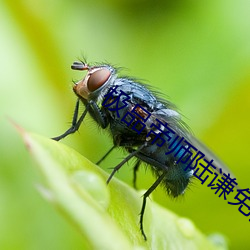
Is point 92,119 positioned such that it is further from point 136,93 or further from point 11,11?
point 11,11

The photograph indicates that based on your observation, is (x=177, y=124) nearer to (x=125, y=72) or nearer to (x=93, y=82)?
(x=93, y=82)

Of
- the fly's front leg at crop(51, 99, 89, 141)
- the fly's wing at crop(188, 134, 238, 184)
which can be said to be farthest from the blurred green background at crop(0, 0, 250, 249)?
the fly's front leg at crop(51, 99, 89, 141)

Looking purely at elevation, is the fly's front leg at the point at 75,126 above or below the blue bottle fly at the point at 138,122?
below

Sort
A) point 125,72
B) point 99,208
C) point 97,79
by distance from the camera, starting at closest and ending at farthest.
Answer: point 99,208, point 97,79, point 125,72

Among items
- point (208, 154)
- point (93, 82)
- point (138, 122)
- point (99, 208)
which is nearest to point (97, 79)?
point (93, 82)

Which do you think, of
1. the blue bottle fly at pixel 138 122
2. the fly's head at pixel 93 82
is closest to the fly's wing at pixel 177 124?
the blue bottle fly at pixel 138 122

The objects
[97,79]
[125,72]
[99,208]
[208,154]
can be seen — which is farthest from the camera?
[125,72]

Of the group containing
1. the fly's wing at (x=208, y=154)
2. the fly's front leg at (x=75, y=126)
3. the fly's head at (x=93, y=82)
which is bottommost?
the fly's front leg at (x=75, y=126)

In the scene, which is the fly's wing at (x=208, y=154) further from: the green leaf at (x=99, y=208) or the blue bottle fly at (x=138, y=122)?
the green leaf at (x=99, y=208)
